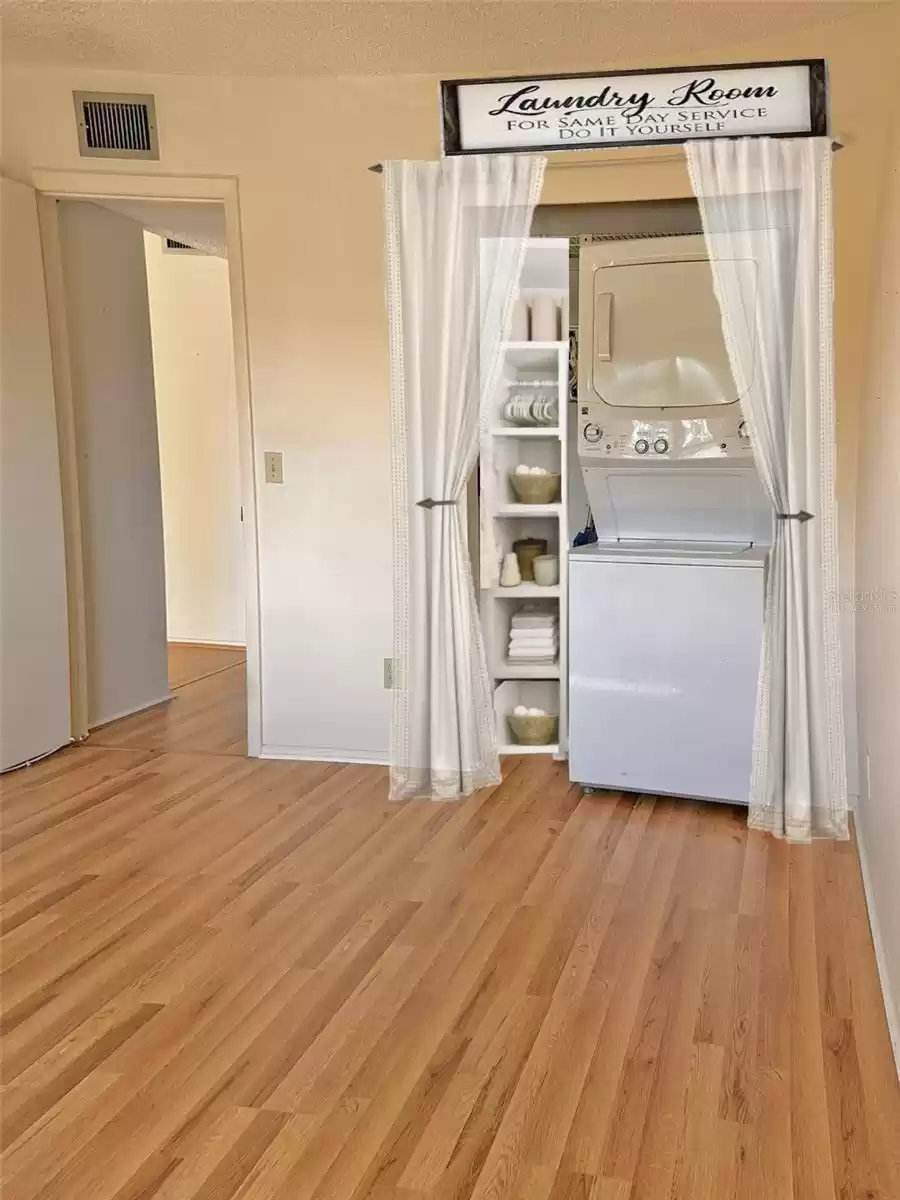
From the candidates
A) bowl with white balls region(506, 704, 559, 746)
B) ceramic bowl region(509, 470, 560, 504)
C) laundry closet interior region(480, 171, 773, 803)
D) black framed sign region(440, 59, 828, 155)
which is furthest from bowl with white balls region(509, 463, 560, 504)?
black framed sign region(440, 59, 828, 155)

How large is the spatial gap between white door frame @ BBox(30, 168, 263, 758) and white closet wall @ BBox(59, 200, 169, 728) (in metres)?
0.18

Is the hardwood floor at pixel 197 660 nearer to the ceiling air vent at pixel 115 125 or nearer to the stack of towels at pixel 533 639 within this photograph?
the stack of towels at pixel 533 639

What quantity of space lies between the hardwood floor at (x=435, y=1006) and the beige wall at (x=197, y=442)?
282 centimetres

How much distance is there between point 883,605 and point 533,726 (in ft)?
5.93

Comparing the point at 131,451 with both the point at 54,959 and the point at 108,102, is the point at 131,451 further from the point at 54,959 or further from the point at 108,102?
the point at 54,959

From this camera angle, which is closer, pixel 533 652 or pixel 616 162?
pixel 616 162

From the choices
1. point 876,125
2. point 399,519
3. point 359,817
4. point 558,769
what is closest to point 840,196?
point 876,125

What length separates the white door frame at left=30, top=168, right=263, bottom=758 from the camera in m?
4.05

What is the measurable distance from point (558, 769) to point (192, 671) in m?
2.54

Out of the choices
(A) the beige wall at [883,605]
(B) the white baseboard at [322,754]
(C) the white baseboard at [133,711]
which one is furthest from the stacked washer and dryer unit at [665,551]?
(C) the white baseboard at [133,711]

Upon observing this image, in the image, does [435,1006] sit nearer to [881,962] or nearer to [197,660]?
[881,962]

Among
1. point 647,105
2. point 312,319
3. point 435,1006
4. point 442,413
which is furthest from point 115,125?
point 435,1006

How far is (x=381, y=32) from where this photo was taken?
11.4 ft

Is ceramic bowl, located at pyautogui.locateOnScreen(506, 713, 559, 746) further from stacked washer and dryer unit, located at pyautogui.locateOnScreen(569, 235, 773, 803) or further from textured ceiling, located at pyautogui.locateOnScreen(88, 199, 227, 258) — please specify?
textured ceiling, located at pyautogui.locateOnScreen(88, 199, 227, 258)
